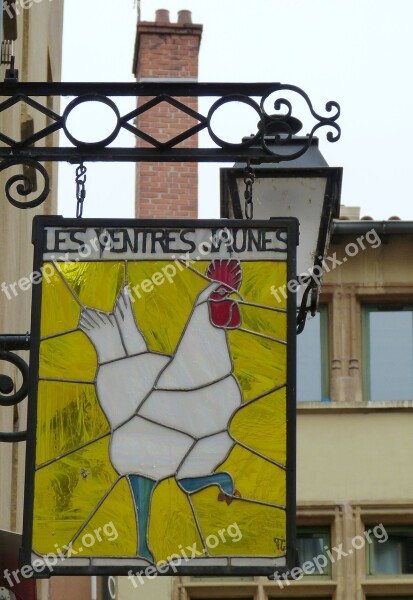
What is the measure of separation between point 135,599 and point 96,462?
12.2 meters

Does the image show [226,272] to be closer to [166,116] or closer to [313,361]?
[313,361]

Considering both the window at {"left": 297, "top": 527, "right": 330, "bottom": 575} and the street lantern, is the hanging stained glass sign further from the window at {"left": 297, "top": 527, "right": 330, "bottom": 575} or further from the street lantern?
the window at {"left": 297, "top": 527, "right": 330, "bottom": 575}

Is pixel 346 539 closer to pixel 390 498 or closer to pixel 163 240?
pixel 390 498

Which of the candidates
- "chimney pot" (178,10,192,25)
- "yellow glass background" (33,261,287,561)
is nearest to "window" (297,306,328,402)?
"chimney pot" (178,10,192,25)

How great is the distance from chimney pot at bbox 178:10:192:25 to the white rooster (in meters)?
17.0

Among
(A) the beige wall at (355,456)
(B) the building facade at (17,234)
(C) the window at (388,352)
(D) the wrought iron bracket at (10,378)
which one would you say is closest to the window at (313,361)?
(A) the beige wall at (355,456)

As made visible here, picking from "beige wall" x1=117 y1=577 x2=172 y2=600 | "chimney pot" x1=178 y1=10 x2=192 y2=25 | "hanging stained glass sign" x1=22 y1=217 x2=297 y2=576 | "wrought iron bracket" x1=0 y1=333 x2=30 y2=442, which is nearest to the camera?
"hanging stained glass sign" x1=22 y1=217 x2=297 y2=576

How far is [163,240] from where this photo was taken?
17.8ft

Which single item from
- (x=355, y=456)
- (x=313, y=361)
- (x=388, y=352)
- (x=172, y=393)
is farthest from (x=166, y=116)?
(x=172, y=393)

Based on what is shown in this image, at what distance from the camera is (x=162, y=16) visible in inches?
875

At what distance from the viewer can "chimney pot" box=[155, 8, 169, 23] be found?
2212 centimetres

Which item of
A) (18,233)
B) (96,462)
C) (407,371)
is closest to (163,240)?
(96,462)

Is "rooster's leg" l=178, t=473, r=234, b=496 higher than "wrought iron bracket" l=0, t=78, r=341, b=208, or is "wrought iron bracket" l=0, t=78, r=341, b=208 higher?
"wrought iron bracket" l=0, t=78, r=341, b=208

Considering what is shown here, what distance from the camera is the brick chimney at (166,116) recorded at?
2097 centimetres
